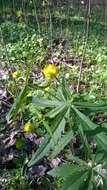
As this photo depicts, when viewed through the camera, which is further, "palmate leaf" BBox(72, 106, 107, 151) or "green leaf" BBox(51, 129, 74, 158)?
"green leaf" BBox(51, 129, 74, 158)

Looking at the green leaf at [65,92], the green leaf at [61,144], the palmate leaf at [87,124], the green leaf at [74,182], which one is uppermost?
the green leaf at [65,92]

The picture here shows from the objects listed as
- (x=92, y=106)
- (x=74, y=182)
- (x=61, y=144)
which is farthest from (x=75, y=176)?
(x=92, y=106)

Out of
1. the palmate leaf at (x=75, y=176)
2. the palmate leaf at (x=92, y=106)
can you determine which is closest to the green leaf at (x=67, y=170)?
the palmate leaf at (x=75, y=176)

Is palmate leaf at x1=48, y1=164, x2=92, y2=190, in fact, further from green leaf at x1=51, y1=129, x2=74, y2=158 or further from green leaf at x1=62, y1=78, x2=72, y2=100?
green leaf at x1=62, y1=78, x2=72, y2=100

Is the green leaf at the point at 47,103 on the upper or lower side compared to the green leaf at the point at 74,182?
upper

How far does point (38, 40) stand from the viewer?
439 cm

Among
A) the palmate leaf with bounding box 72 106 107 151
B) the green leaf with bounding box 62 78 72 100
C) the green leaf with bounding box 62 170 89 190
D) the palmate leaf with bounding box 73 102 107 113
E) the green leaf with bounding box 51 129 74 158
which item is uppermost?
the green leaf with bounding box 62 78 72 100

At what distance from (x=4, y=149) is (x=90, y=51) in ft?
5.91

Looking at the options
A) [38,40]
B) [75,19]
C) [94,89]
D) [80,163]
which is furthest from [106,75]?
[75,19]

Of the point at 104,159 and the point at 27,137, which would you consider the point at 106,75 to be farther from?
the point at 104,159

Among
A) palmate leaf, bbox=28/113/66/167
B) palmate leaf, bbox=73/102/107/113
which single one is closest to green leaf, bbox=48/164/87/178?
palmate leaf, bbox=28/113/66/167

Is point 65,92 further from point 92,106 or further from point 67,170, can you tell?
point 67,170

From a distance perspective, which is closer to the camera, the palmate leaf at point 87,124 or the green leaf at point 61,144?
the palmate leaf at point 87,124

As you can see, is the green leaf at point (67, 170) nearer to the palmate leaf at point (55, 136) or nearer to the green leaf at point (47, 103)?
the palmate leaf at point (55, 136)
